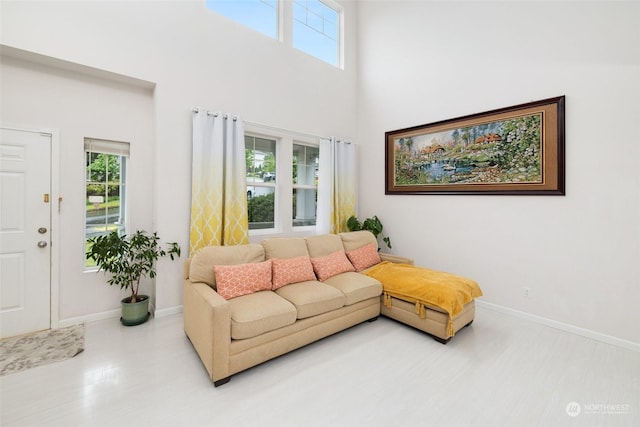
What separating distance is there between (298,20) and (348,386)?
4946 millimetres

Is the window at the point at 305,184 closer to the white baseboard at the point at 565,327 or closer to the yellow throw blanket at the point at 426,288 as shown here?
the yellow throw blanket at the point at 426,288

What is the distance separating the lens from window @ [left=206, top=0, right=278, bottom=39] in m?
3.51

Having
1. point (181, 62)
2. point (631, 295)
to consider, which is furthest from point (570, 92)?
point (181, 62)

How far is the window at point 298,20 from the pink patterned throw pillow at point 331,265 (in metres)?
3.27

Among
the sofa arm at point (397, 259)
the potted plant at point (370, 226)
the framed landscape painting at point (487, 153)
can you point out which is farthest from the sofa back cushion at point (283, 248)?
the framed landscape painting at point (487, 153)

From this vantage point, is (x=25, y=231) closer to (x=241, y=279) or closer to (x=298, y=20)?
(x=241, y=279)

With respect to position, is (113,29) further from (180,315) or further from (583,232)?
(583,232)

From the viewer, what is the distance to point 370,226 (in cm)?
447

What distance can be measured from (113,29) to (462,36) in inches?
162

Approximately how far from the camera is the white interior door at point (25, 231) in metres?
2.53

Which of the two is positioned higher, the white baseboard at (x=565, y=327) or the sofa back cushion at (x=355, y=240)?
the sofa back cushion at (x=355, y=240)

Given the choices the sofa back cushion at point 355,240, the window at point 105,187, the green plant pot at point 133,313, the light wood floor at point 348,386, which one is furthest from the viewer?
the sofa back cushion at point 355,240

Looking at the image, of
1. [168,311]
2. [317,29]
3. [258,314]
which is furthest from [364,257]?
[317,29]

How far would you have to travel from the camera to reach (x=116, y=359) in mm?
2268
